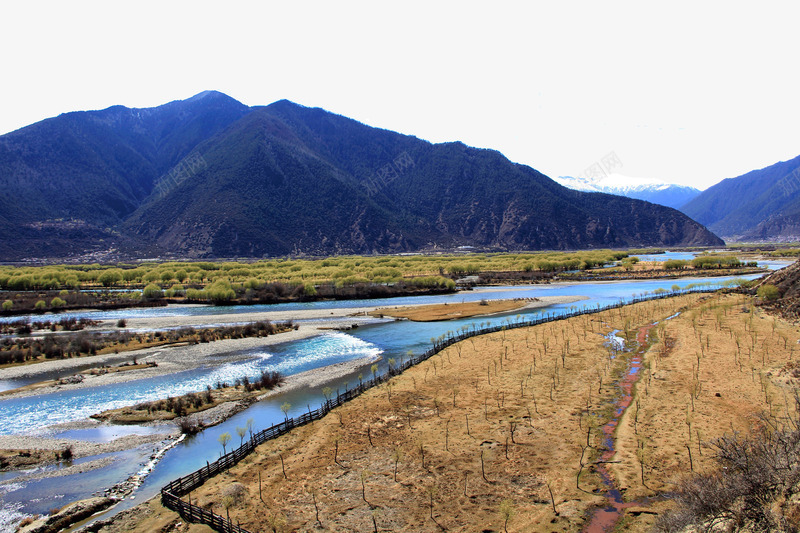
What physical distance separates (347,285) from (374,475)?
201 feet

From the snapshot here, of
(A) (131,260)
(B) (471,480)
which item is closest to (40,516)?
(B) (471,480)

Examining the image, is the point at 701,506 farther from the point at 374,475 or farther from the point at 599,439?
the point at 374,475

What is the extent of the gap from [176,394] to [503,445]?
17.9 m

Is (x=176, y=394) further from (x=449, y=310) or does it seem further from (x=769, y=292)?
(x=769, y=292)

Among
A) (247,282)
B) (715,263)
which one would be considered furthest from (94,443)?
(715,263)

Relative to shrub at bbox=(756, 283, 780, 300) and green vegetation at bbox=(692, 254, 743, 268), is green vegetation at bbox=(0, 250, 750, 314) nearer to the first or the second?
green vegetation at bbox=(692, 254, 743, 268)

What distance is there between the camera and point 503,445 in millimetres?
15953

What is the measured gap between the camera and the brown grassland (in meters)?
12.6

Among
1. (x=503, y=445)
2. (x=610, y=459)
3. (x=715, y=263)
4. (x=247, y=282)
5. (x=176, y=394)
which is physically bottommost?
(x=610, y=459)

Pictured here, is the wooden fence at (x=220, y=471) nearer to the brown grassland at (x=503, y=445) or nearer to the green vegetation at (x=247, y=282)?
the brown grassland at (x=503, y=445)

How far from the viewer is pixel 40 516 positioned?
13547 millimetres

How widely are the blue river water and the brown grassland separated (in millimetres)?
3092

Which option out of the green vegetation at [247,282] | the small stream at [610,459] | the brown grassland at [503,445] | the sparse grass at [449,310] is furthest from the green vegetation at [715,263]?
the small stream at [610,459]

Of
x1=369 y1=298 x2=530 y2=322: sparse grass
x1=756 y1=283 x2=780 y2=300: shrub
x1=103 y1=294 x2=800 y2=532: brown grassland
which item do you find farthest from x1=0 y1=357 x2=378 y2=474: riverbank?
x1=756 y1=283 x2=780 y2=300: shrub
